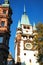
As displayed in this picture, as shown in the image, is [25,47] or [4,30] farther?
[25,47]

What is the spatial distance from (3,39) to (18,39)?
4323 cm

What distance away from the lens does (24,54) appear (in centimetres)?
9038

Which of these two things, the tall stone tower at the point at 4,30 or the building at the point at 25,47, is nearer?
the tall stone tower at the point at 4,30

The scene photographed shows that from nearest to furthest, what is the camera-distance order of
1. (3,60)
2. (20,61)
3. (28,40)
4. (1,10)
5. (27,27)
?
(3,60) → (1,10) → (20,61) → (28,40) → (27,27)

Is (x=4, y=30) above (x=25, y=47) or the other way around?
above

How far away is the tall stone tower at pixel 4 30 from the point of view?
164 feet

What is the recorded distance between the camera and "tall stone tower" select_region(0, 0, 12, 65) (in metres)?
50.1

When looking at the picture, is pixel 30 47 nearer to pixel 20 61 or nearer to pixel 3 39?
pixel 20 61

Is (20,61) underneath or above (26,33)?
underneath

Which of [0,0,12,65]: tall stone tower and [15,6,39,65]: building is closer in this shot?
[0,0,12,65]: tall stone tower

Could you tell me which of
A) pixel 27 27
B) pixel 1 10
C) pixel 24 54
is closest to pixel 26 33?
pixel 27 27

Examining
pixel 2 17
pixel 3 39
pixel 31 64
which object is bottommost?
pixel 31 64

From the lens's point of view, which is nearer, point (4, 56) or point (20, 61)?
point (4, 56)

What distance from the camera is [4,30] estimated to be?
51.7 m
